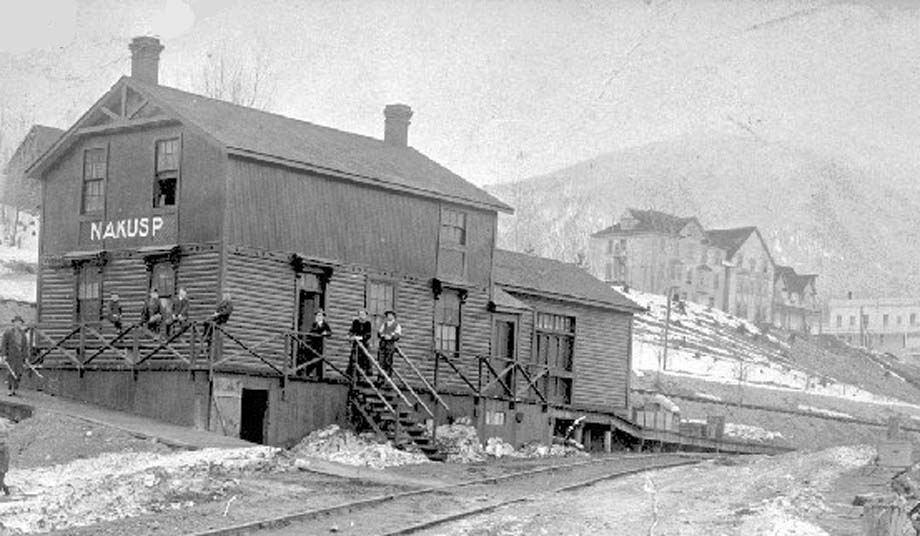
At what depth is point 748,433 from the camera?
174 ft

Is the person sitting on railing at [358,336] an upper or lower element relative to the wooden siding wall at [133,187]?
A: lower

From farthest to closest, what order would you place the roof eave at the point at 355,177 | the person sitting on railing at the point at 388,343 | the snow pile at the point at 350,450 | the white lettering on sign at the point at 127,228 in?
the white lettering on sign at the point at 127,228
the person sitting on railing at the point at 388,343
the roof eave at the point at 355,177
the snow pile at the point at 350,450

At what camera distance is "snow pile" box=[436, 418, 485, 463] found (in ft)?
95.1

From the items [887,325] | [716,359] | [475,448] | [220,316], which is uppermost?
[887,325]

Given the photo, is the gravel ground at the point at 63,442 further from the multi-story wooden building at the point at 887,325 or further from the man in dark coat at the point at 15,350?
the multi-story wooden building at the point at 887,325

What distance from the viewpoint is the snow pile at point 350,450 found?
25.7 m

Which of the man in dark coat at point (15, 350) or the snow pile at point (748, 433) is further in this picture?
the snow pile at point (748, 433)

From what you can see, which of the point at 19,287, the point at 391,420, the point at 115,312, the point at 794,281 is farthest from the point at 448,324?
the point at 794,281

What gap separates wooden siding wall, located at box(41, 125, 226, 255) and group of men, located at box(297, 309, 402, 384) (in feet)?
9.98

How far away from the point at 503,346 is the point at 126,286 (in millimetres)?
10954

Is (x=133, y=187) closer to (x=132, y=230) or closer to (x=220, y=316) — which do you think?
(x=132, y=230)

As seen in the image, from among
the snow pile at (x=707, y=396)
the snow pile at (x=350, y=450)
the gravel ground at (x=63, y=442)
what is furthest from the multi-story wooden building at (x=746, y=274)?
the gravel ground at (x=63, y=442)

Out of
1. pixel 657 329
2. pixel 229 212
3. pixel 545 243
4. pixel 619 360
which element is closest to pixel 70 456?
pixel 229 212

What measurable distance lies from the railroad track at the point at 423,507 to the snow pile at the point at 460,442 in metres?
2.49
